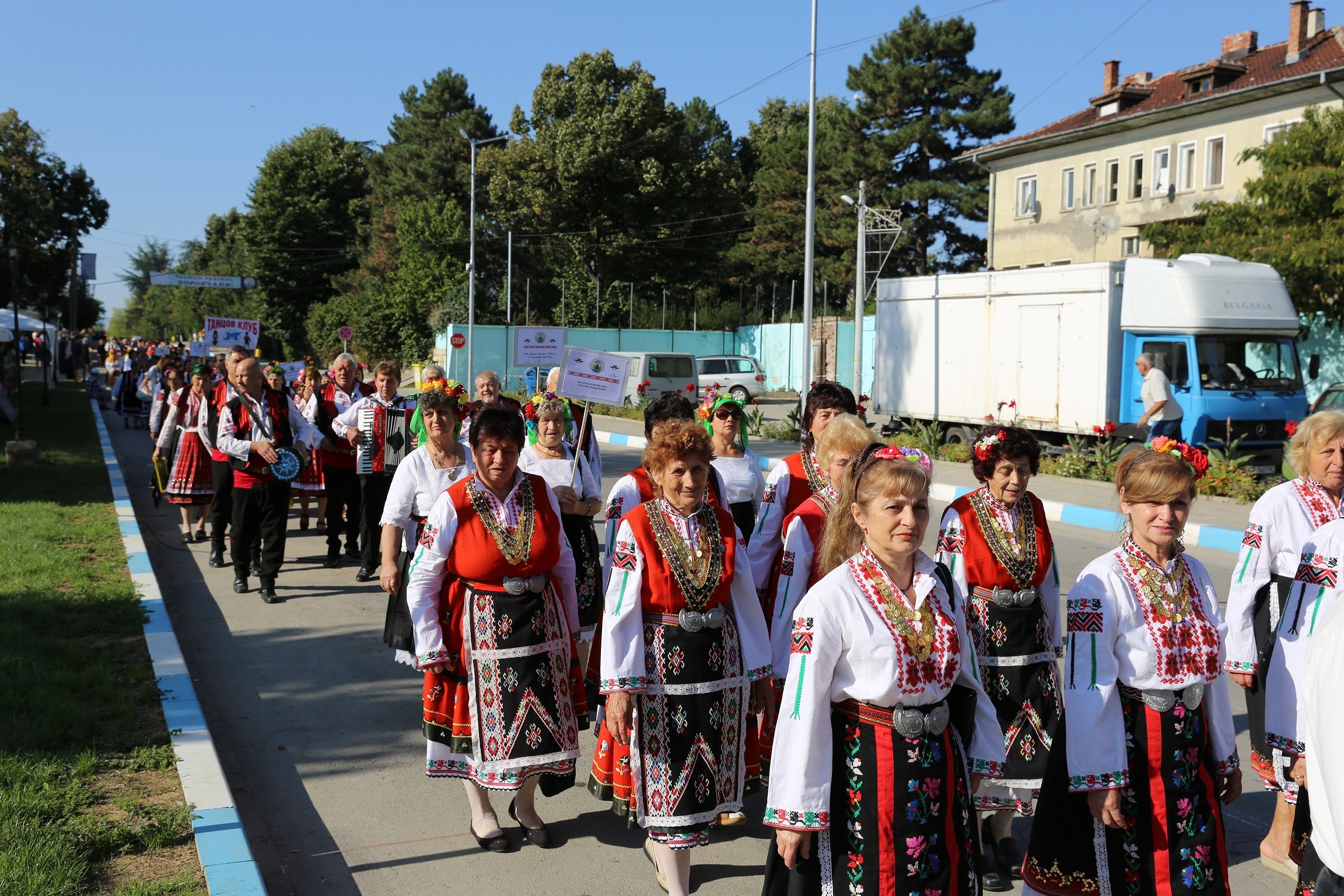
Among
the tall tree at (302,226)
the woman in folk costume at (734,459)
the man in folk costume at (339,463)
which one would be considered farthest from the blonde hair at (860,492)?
the tall tree at (302,226)

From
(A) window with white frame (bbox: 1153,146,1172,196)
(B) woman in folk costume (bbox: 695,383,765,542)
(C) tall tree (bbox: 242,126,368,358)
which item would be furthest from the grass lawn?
(C) tall tree (bbox: 242,126,368,358)

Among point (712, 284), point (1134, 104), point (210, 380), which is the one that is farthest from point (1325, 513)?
point (712, 284)

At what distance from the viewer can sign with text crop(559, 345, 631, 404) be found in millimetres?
6086

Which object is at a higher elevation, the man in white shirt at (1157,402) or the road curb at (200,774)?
the man in white shirt at (1157,402)

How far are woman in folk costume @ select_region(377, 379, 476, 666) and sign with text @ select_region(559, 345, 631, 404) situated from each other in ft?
2.32

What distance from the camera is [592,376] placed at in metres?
6.18

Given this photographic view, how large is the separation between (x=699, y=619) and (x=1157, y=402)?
41.3 ft

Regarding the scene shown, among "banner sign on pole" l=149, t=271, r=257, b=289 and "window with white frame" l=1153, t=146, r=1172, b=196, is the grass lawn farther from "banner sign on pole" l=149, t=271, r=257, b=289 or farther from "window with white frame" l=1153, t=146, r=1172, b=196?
"banner sign on pole" l=149, t=271, r=257, b=289

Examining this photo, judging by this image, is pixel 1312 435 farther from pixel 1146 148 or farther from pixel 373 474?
pixel 1146 148

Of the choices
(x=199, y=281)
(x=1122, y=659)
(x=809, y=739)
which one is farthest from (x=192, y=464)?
(x=199, y=281)

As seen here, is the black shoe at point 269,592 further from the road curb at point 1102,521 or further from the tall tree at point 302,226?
the tall tree at point 302,226

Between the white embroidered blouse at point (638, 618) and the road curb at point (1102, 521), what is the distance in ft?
16.8

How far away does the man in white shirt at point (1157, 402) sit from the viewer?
14.8 metres

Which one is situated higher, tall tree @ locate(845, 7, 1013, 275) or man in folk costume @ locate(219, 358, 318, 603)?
tall tree @ locate(845, 7, 1013, 275)
